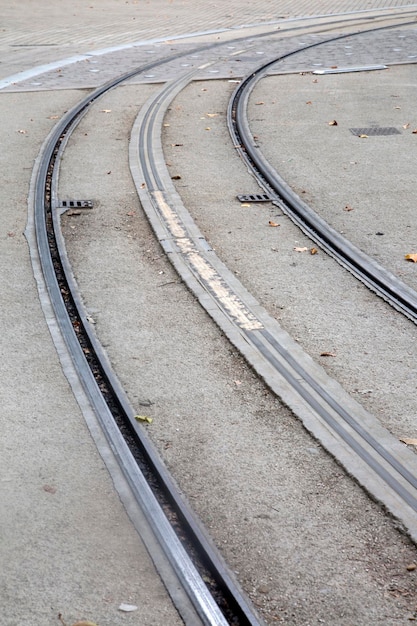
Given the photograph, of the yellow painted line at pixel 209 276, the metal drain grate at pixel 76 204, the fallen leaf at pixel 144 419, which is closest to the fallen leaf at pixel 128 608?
the fallen leaf at pixel 144 419

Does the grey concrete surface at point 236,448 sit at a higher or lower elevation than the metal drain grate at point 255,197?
lower

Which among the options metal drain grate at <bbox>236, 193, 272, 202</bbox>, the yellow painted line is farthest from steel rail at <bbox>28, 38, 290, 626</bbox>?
metal drain grate at <bbox>236, 193, 272, 202</bbox>

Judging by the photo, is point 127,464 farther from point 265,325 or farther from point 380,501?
point 265,325

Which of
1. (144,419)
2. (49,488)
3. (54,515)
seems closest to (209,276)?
(144,419)

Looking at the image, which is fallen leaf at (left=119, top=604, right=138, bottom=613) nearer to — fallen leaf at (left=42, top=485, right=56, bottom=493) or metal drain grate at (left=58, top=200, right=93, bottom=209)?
fallen leaf at (left=42, top=485, right=56, bottom=493)

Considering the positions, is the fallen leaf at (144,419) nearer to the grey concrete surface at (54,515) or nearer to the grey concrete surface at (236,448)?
the grey concrete surface at (236,448)

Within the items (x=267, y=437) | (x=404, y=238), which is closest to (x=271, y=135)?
(x=404, y=238)

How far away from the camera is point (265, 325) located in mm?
6344

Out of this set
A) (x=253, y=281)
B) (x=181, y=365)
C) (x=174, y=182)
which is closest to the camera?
(x=181, y=365)

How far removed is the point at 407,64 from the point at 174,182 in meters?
9.99

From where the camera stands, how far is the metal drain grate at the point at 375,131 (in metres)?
12.3

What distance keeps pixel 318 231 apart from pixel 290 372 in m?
2.99

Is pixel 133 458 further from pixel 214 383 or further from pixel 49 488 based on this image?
pixel 214 383

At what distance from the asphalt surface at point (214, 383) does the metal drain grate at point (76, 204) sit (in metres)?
0.23
